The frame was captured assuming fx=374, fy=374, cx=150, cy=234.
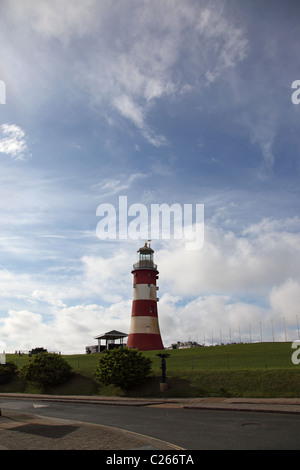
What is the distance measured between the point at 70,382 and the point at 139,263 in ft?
90.8

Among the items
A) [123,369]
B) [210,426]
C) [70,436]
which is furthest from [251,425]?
[123,369]

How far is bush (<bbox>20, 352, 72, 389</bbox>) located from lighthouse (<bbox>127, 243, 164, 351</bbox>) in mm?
20282

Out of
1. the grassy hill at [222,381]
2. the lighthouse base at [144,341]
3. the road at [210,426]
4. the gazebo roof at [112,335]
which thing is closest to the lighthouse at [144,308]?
the lighthouse base at [144,341]

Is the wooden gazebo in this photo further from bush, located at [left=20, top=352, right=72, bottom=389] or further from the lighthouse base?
bush, located at [left=20, top=352, right=72, bottom=389]

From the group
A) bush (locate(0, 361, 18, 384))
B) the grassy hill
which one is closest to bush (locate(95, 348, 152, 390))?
the grassy hill

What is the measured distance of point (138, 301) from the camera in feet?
187

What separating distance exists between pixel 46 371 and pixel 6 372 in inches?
316

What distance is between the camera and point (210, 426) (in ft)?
44.0

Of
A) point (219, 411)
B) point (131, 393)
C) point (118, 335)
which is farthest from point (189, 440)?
point (118, 335)

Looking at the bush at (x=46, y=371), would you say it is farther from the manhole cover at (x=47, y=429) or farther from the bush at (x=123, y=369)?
the manhole cover at (x=47, y=429)

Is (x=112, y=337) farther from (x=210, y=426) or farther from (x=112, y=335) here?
(x=210, y=426)

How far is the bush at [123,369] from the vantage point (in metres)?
28.2

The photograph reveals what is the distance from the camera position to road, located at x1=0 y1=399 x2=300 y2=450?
10414mm

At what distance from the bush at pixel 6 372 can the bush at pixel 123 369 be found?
14.2 metres
